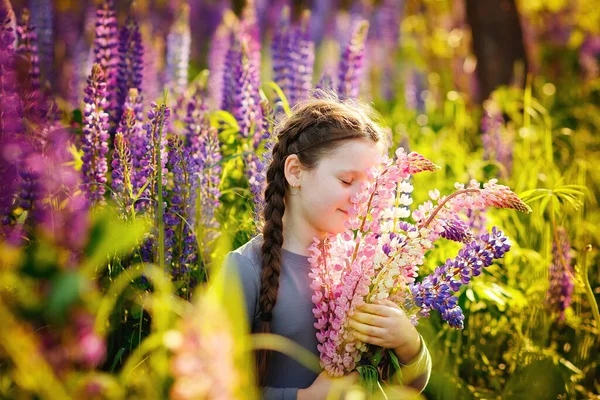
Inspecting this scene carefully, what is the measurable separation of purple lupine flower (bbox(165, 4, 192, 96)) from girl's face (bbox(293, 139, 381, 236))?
7.78 ft

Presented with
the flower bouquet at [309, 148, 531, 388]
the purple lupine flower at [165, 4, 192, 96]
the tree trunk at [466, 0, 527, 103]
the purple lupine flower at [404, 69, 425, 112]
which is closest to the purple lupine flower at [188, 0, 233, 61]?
the purple lupine flower at [404, 69, 425, 112]

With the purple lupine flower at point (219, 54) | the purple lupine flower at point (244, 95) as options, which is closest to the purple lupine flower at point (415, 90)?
the purple lupine flower at point (219, 54)

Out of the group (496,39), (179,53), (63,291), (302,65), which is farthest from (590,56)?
(63,291)

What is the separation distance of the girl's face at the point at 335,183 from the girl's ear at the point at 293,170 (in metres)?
0.03

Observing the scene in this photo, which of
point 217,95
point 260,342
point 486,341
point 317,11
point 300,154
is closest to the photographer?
point 260,342

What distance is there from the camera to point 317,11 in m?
11.0

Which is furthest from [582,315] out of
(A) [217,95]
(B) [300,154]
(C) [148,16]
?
(C) [148,16]

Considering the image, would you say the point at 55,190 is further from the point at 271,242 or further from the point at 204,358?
the point at 204,358

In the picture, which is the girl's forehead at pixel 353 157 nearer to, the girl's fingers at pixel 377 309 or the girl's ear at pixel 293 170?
the girl's ear at pixel 293 170

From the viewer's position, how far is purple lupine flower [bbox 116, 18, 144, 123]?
10.4 ft

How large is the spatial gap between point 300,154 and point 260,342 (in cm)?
60

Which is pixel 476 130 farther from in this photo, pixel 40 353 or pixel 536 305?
pixel 40 353

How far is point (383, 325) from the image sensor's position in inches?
71.4

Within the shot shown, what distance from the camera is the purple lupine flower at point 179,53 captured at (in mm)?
4426
